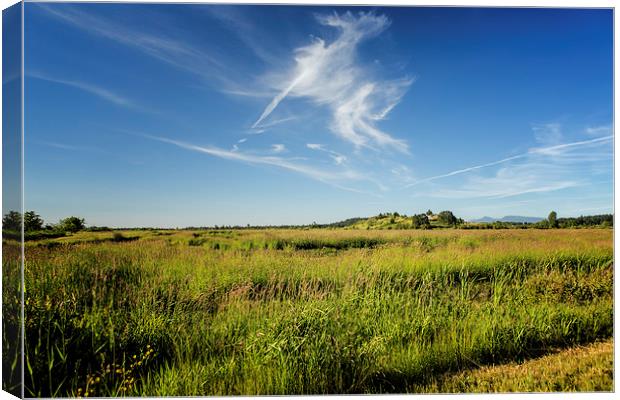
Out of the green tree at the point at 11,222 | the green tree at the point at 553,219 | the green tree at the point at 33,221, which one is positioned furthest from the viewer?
the green tree at the point at 553,219

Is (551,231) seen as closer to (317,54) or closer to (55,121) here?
Result: (317,54)

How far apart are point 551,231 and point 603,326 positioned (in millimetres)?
955

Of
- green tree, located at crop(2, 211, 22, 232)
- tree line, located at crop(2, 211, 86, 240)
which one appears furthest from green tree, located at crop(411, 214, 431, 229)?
green tree, located at crop(2, 211, 22, 232)

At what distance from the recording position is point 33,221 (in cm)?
347

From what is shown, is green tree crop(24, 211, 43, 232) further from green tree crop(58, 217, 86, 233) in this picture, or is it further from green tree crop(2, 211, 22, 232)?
green tree crop(2, 211, 22, 232)

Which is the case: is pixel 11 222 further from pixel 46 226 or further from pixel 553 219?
pixel 553 219

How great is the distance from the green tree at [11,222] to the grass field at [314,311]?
0.14 metres

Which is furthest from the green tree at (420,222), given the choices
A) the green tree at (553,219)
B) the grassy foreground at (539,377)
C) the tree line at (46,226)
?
the tree line at (46,226)

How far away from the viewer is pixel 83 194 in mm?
3520

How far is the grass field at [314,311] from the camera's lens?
10.3 feet

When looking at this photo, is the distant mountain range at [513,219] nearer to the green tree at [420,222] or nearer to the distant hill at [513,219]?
the distant hill at [513,219]

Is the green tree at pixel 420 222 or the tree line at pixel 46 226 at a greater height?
the tree line at pixel 46 226

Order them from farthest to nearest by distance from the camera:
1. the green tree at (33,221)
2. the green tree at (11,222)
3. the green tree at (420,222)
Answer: the green tree at (420,222) < the green tree at (33,221) < the green tree at (11,222)

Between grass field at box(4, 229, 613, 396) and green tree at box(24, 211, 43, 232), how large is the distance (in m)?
0.21
